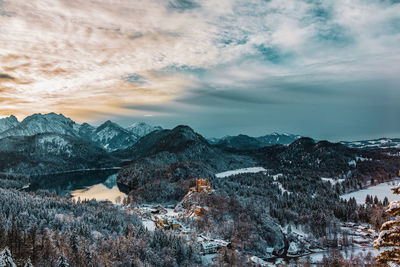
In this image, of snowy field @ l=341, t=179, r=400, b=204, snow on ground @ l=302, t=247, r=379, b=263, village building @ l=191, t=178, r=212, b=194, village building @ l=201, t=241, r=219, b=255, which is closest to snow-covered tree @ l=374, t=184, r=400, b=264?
village building @ l=201, t=241, r=219, b=255

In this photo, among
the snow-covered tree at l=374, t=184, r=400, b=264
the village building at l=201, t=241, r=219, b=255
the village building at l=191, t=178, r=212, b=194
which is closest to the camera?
the snow-covered tree at l=374, t=184, r=400, b=264

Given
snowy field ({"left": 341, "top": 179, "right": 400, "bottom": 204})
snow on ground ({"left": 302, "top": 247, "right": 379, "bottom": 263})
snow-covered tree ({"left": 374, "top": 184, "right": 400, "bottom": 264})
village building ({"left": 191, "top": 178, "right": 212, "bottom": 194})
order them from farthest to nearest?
1. snowy field ({"left": 341, "top": 179, "right": 400, "bottom": 204})
2. village building ({"left": 191, "top": 178, "right": 212, "bottom": 194})
3. snow on ground ({"left": 302, "top": 247, "right": 379, "bottom": 263})
4. snow-covered tree ({"left": 374, "top": 184, "right": 400, "bottom": 264})

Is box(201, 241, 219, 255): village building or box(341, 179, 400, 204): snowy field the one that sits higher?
box(201, 241, 219, 255): village building

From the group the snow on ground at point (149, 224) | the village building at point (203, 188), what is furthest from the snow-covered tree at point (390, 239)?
the village building at point (203, 188)

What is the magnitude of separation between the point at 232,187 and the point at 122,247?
11646 centimetres

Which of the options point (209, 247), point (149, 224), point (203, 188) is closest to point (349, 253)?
point (209, 247)

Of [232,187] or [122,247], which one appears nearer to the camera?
[122,247]

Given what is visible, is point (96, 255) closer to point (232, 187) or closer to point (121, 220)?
point (121, 220)

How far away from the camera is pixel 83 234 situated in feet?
232

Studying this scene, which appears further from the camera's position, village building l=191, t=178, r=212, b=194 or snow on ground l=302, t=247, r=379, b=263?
village building l=191, t=178, r=212, b=194

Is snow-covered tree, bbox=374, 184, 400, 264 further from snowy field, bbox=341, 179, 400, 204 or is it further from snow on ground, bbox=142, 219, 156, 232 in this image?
snowy field, bbox=341, 179, 400, 204

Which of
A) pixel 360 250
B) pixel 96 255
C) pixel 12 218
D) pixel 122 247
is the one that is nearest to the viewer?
pixel 96 255

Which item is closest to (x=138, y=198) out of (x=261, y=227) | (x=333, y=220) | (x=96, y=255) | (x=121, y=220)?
(x=121, y=220)

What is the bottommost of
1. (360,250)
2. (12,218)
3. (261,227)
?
(360,250)
